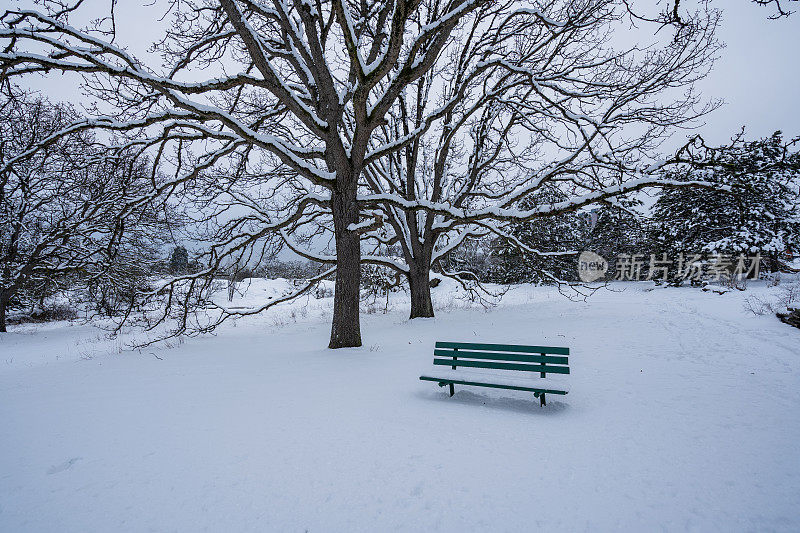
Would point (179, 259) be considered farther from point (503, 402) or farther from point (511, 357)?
point (503, 402)

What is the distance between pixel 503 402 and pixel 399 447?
1787 mm

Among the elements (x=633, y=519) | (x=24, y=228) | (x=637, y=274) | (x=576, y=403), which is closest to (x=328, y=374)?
(x=576, y=403)

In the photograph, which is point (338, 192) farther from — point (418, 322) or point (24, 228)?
point (24, 228)

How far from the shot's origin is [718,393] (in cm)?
443

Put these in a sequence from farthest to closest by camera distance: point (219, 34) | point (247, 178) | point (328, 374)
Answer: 1. point (247, 178)
2. point (219, 34)
3. point (328, 374)

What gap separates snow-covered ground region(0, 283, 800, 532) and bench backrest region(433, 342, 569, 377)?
0.41 meters

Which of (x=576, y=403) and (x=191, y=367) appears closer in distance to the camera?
(x=576, y=403)

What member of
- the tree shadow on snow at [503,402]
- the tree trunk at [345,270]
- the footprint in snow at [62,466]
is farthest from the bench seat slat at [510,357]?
the footprint in snow at [62,466]

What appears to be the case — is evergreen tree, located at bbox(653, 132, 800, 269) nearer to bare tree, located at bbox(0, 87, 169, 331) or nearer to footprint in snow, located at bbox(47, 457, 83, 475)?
footprint in snow, located at bbox(47, 457, 83, 475)

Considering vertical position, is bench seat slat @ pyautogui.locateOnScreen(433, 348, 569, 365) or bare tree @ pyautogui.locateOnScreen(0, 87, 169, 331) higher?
bare tree @ pyautogui.locateOnScreen(0, 87, 169, 331)

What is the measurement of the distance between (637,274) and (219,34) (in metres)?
32.0

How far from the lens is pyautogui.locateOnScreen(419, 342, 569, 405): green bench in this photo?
4.26m

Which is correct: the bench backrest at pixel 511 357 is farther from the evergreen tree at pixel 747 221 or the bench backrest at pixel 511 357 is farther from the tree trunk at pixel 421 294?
the evergreen tree at pixel 747 221

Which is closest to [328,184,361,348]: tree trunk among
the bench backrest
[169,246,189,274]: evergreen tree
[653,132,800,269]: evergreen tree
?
the bench backrest
